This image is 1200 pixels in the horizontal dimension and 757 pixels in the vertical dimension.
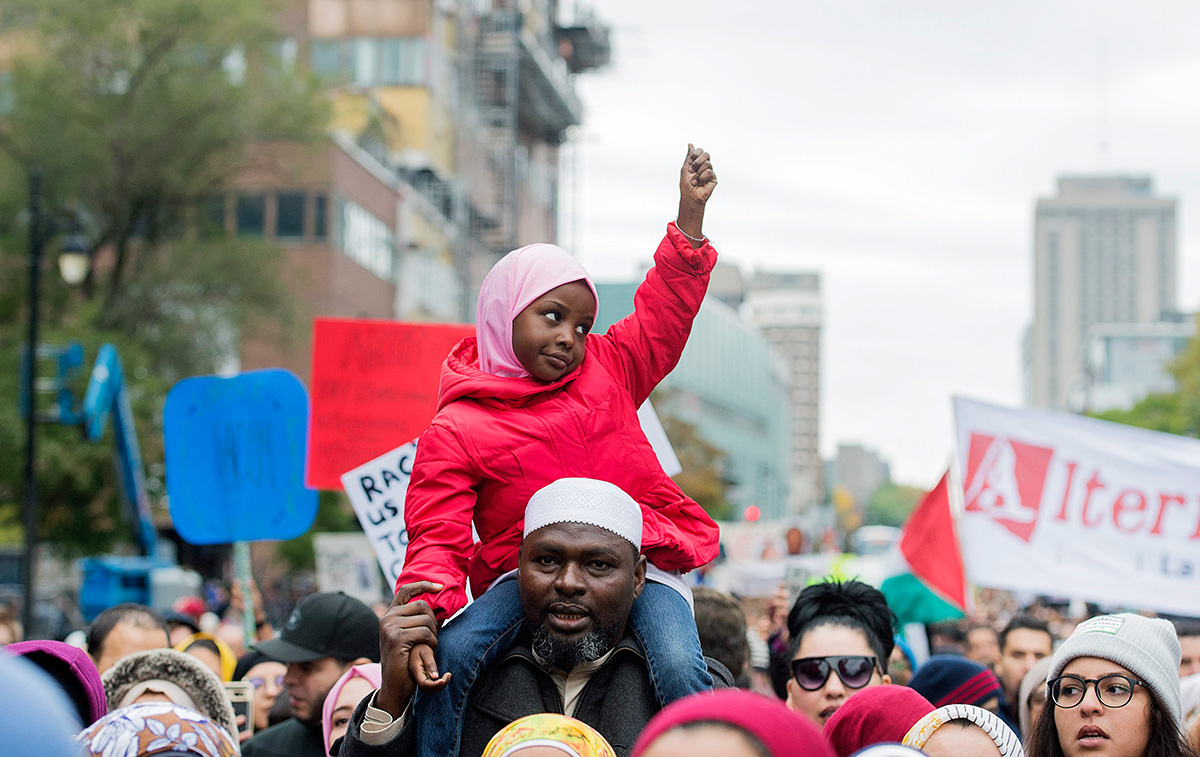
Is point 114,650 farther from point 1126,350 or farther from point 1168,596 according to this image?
point 1126,350

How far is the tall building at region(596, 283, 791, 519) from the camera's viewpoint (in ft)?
298

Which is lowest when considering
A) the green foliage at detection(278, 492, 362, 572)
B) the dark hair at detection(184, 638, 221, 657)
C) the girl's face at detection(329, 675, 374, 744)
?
the green foliage at detection(278, 492, 362, 572)

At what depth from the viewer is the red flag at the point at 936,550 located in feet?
33.8

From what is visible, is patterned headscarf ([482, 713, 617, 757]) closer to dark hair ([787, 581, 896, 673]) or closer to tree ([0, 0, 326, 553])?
dark hair ([787, 581, 896, 673])

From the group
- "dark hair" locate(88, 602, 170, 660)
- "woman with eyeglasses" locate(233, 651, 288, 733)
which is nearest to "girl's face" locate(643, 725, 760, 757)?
"dark hair" locate(88, 602, 170, 660)

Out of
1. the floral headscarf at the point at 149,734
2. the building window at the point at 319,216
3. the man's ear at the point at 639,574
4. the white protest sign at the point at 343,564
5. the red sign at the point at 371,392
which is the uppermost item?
the building window at the point at 319,216

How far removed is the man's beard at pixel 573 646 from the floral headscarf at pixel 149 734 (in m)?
0.75

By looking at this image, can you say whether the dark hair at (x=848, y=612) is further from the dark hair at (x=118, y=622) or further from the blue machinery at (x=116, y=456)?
the blue machinery at (x=116, y=456)

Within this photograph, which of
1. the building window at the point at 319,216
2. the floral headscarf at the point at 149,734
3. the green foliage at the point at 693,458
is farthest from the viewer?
the green foliage at the point at 693,458

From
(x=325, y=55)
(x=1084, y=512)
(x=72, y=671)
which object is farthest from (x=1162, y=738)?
(x=325, y=55)

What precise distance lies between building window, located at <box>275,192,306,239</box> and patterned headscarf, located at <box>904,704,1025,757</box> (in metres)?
42.9

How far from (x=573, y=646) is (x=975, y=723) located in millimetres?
1006

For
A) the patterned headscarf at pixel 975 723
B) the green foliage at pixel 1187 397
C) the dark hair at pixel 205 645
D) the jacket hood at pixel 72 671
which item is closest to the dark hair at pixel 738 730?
the patterned headscarf at pixel 975 723

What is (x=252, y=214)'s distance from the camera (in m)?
45.7
